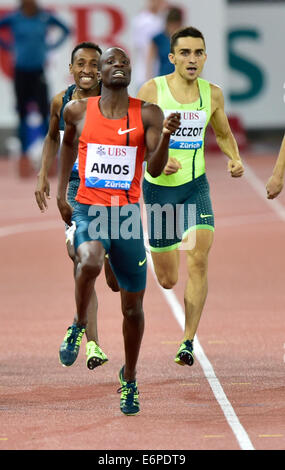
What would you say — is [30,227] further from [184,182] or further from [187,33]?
[187,33]

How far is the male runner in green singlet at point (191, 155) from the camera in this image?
9480 millimetres

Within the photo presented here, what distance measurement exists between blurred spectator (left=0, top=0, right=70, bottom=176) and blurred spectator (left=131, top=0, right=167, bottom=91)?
152 cm

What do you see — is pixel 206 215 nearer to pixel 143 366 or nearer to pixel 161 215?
pixel 161 215

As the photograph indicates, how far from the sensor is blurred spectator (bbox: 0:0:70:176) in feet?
69.2

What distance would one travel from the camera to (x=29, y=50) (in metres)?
21.4

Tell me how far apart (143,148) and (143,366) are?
2.28 meters

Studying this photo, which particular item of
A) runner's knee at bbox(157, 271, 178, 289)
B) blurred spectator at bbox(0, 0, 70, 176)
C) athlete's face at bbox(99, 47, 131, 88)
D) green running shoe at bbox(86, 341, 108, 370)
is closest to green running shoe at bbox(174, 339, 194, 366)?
green running shoe at bbox(86, 341, 108, 370)

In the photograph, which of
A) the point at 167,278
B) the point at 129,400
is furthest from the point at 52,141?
the point at 129,400

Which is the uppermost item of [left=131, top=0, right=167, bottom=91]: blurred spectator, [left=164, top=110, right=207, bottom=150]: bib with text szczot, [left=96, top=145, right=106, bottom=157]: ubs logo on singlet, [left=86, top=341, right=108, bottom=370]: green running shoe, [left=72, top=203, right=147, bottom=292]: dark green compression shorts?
[left=131, top=0, right=167, bottom=91]: blurred spectator

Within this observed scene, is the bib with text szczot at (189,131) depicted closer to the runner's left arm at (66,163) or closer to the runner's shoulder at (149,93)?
the runner's shoulder at (149,93)

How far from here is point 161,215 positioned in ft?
31.8

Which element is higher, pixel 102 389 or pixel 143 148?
pixel 143 148

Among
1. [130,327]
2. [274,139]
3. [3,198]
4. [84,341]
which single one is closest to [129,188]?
[130,327]

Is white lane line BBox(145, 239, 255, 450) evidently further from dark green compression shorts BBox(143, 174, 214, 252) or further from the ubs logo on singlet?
the ubs logo on singlet
